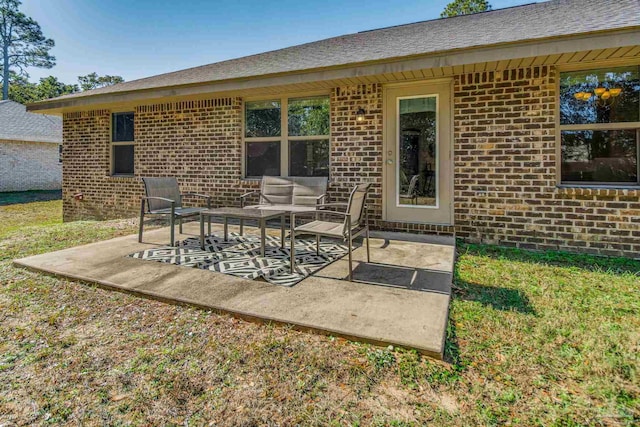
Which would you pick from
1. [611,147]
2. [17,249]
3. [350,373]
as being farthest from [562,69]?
[17,249]

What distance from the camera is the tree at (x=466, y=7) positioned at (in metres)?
21.8

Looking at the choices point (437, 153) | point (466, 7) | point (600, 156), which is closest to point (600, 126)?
point (600, 156)

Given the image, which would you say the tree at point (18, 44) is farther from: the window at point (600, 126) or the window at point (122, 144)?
the window at point (600, 126)

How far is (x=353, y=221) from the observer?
3.45 metres

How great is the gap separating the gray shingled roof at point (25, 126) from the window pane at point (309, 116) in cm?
1613

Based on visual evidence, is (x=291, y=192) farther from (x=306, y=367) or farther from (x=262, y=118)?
(x=306, y=367)

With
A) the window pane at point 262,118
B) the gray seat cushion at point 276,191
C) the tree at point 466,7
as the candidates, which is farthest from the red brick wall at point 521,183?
the tree at point 466,7

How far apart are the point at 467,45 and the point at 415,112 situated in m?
1.18

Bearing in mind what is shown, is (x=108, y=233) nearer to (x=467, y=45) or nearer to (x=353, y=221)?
(x=353, y=221)

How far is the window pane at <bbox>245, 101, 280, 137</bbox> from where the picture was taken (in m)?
6.21

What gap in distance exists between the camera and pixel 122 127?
7742 mm

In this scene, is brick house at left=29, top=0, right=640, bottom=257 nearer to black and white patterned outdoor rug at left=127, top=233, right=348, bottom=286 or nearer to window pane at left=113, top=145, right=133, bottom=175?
window pane at left=113, top=145, right=133, bottom=175

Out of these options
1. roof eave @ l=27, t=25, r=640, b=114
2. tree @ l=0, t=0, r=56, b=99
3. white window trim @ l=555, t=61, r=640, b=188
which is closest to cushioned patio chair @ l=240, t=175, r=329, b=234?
roof eave @ l=27, t=25, r=640, b=114

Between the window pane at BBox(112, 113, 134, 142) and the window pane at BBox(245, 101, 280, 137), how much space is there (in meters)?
3.06
